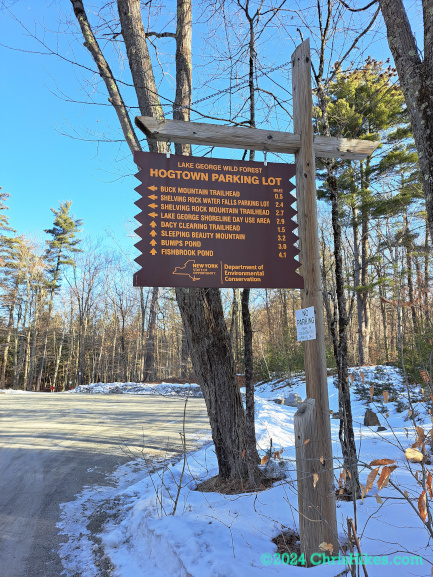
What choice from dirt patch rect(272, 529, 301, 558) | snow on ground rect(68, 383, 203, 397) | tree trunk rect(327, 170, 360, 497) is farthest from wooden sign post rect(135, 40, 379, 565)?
snow on ground rect(68, 383, 203, 397)

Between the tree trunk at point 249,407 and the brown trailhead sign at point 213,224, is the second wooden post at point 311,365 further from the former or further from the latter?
the tree trunk at point 249,407

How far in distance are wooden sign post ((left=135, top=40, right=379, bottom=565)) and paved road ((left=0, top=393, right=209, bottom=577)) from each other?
7.08ft

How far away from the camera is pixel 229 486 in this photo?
425cm

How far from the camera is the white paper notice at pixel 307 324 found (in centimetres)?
286

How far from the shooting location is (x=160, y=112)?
5004 millimetres

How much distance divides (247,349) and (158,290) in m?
19.2

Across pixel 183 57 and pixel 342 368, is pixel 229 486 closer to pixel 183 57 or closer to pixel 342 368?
pixel 342 368

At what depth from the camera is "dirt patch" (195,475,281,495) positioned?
4074 mm

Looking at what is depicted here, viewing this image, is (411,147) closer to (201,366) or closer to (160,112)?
(160,112)

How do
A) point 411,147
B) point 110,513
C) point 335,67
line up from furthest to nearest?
point 411,147 < point 335,67 < point 110,513

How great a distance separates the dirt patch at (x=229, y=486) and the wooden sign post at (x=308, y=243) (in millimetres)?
1485

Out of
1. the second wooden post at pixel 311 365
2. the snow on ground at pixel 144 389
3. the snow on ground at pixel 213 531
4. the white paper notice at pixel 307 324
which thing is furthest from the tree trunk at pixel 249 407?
the snow on ground at pixel 144 389

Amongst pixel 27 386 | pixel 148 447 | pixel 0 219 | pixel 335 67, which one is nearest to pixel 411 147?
pixel 335 67

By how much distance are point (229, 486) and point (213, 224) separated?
302cm
